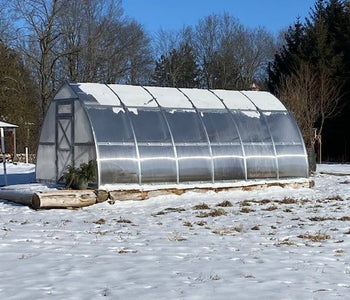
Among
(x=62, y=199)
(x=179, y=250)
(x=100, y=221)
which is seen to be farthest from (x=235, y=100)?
(x=179, y=250)

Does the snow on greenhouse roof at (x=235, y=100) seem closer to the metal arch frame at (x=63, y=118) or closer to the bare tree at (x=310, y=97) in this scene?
the metal arch frame at (x=63, y=118)

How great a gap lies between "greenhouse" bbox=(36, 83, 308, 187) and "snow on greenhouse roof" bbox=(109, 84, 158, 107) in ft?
0.10

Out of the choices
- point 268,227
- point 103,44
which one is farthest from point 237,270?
point 103,44

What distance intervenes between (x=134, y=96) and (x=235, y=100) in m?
3.44

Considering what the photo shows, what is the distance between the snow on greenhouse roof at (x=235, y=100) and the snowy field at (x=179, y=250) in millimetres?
4261

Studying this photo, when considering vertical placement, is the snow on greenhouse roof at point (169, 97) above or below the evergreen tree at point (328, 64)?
below

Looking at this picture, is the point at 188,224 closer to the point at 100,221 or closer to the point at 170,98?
the point at 100,221

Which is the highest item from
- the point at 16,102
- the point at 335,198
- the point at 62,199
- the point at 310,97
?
the point at 16,102

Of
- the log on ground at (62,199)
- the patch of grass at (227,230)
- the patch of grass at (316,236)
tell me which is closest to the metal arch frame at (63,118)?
the log on ground at (62,199)

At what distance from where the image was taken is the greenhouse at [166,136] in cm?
1415

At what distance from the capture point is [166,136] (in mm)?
14875

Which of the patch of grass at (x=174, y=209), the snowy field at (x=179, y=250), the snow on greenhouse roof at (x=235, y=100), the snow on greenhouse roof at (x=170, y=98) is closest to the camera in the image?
the snowy field at (x=179, y=250)

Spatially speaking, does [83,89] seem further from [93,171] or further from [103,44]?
[103,44]

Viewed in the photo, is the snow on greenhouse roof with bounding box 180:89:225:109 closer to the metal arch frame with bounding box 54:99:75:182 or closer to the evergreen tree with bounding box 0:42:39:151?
the metal arch frame with bounding box 54:99:75:182
